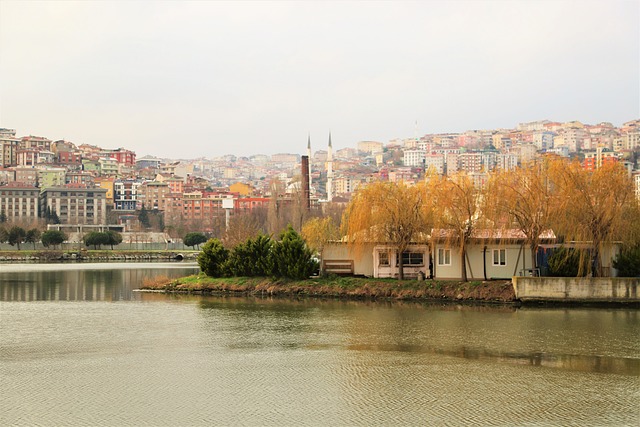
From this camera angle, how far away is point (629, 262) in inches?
1491

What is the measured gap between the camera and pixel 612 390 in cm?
1972

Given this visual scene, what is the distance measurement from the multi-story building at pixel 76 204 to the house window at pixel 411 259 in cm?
14325

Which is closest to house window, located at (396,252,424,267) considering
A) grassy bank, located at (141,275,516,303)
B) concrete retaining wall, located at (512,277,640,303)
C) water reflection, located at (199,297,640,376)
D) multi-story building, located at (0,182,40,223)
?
grassy bank, located at (141,275,516,303)

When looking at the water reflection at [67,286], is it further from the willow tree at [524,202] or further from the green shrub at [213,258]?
the willow tree at [524,202]

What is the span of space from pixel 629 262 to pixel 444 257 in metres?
8.82

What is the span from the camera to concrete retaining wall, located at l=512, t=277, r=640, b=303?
3606 centimetres

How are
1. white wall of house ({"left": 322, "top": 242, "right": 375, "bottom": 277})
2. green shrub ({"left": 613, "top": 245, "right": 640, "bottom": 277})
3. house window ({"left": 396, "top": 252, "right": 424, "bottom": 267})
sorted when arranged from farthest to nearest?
1. white wall of house ({"left": 322, "top": 242, "right": 375, "bottom": 277})
2. house window ({"left": 396, "top": 252, "right": 424, "bottom": 267})
3. green shrub ({"left": 613, "top": 245, "right": 640, "bottom": 277})

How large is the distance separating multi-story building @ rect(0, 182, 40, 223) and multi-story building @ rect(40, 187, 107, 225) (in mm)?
2577

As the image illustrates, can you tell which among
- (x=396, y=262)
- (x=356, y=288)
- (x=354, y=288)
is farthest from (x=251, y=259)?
(x=396, y=262)

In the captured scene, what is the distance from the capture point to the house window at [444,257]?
41.2 metres

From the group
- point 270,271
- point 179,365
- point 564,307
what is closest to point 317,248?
point 270,271

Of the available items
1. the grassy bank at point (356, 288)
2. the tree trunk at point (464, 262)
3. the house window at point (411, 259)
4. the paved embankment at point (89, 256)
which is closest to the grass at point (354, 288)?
the grassy bank at point (356, 288)

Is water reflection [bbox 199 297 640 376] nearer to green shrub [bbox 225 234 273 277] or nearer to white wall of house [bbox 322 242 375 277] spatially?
white wall of house [bbox 322 242 375 277]

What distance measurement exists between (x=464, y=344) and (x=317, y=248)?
19.8 m
